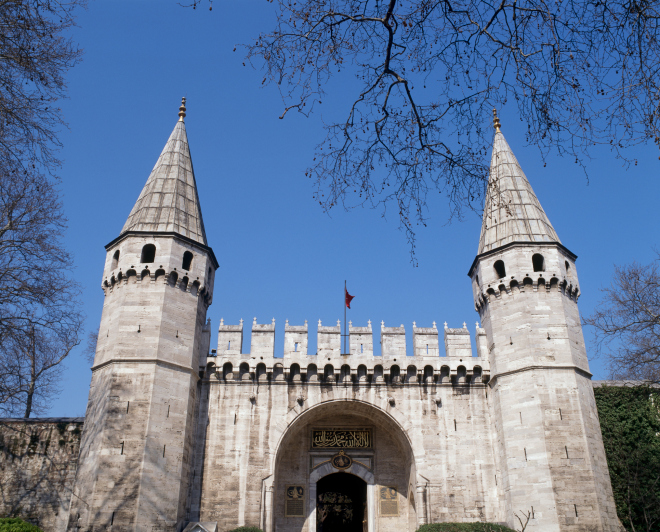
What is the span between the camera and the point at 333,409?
18.7 m

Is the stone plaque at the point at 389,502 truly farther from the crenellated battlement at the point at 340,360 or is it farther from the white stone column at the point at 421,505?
the crenellated battlement at the point at 340,360

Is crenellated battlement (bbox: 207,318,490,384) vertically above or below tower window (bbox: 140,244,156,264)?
below

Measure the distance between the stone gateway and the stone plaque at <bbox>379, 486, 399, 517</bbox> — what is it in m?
0.04

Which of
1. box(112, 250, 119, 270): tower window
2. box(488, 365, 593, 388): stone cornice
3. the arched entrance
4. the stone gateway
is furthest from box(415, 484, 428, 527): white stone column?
box(112, 250, 119, 270): tower window

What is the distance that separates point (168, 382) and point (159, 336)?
4.31 feet

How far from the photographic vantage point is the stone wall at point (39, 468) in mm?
16859

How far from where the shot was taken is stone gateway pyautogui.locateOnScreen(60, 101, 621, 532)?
15.5m

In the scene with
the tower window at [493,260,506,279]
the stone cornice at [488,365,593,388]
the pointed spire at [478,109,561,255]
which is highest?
the pointed spire at [478,109,561,255]

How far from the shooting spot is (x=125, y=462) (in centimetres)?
1527

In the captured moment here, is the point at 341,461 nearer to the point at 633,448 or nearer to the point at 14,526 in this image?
the point at 633,448

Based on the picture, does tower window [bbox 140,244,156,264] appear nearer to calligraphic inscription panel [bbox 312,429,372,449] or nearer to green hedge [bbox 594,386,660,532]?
calligraphic inscription panel [bbox 312,429,372,449]

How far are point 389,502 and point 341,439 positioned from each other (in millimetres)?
2356

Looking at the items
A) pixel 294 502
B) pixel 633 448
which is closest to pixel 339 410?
pixel 294 502

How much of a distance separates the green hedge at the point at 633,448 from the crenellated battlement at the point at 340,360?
150 inches
